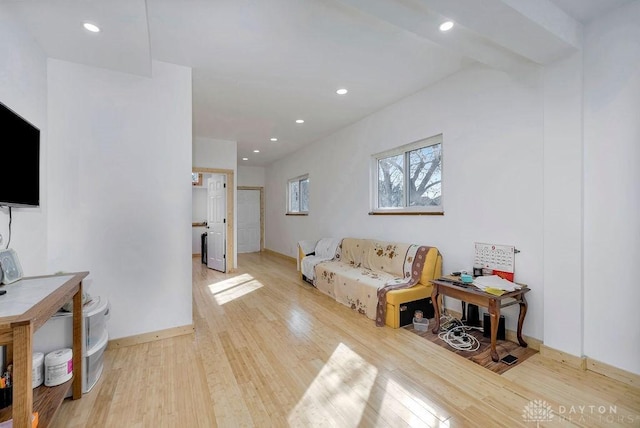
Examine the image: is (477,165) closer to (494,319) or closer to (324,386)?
(494,319)

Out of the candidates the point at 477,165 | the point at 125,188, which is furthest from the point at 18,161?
the point at 477,165

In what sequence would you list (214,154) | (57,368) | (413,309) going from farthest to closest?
1. (214,154)
2. (413,309)
3. (57,368)

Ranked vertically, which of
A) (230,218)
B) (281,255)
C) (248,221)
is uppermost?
(230,218)

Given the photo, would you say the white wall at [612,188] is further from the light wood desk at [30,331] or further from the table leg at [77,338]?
the table leg at [77,338]

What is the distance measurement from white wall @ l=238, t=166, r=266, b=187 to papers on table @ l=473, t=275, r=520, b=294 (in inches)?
265

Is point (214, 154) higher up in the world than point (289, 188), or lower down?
higher up

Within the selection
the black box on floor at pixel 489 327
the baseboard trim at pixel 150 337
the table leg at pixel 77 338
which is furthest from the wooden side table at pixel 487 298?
the table leg at pixel 77 338

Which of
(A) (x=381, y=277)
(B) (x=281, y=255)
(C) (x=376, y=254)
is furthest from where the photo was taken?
(B) (x=281, y=255)

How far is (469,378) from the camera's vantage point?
77.7 inches

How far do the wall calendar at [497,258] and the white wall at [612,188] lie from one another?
0.53 meters

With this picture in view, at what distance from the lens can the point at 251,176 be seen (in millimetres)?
8125

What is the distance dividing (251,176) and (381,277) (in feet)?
18.9

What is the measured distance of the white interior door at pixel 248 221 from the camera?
319 inches

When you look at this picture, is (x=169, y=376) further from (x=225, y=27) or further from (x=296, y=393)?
(x=225, y=27)
